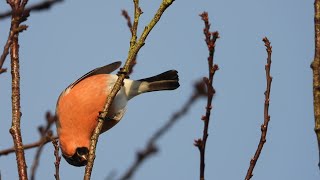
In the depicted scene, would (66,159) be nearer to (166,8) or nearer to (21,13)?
(166,8)

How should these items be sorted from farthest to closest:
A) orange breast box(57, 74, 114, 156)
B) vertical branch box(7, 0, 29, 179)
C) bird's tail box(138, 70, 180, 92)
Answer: bird's tail box(138, 70, 180, 92) < orange breast box(57, 74, 114, 156) < vertical branch box(7, 0, 29, 179)

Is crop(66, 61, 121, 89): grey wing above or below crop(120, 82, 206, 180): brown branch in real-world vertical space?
above

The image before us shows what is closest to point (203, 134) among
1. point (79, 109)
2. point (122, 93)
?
point (79, 109)

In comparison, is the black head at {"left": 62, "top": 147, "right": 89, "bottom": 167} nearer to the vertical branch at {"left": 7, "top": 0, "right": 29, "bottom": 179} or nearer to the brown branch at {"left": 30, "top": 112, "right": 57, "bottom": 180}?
the vertical branch at {"left": 7, "top": 0, "right": 29, "bottom": 179}

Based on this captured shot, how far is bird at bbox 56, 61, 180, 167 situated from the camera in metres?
4.75

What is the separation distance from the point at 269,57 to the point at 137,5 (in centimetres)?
88

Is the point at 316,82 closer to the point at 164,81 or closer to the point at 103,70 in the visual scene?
the point at 103,70

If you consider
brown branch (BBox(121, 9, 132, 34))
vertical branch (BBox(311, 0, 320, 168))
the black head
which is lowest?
the black head

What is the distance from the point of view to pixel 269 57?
271 cm

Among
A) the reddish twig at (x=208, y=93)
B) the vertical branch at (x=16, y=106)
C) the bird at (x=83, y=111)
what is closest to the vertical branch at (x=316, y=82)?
the reddish twig at (x=208, y=93)

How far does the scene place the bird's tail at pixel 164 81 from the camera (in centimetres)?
589

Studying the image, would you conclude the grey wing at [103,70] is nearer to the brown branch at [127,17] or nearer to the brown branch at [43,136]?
the brown branch at [127,17]

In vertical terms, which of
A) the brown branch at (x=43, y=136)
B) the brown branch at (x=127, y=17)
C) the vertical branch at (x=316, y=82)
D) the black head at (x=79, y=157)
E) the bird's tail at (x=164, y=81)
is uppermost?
the brown branch at (x=127, y=17)

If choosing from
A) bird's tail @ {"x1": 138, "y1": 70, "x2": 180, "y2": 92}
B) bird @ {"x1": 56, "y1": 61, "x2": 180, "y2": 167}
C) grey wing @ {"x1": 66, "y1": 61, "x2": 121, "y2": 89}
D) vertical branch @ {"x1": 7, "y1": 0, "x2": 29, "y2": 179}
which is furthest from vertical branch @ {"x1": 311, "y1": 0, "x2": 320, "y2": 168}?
bird's tail @ {"x1": 138, "y1": 70, "x2": 180, "y2": 92}
